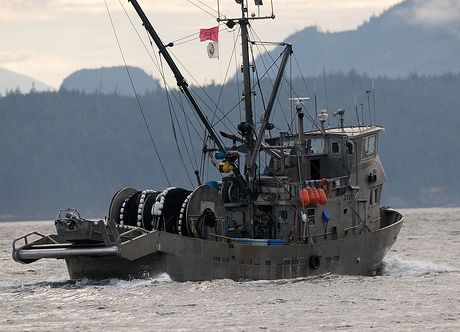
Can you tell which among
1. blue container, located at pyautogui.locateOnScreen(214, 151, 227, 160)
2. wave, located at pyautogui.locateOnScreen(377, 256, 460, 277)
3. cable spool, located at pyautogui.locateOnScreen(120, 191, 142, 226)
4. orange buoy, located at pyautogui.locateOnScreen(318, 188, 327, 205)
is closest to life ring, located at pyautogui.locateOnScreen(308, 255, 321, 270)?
orange buoy, located at pyautogui.locateOnScreen(318, 188, 327, 205)

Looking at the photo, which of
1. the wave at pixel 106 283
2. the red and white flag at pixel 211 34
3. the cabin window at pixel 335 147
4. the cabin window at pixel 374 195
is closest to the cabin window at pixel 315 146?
the cabin window at pixel 335 147

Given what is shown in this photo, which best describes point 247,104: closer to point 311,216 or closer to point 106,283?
point 311,216

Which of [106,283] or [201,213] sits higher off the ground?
[201,213]

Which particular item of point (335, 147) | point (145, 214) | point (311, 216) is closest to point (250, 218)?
point (311, 216)

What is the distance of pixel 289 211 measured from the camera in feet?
173

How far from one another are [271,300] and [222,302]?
1.73m

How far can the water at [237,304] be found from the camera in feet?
132

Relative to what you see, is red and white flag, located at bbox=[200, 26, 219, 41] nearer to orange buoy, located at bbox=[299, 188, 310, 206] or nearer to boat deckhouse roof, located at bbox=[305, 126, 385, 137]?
boat deckhouse roof, located at bbox=[305, 126, 385, 137]

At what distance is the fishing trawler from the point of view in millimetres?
48312

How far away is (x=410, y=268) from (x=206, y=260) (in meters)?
15.0

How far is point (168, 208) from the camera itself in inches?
1961

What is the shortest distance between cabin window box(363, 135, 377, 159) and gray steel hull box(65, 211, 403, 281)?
430cm

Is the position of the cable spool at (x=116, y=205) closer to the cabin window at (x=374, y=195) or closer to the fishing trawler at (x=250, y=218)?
the fishing trawler at (x=250, y=218)

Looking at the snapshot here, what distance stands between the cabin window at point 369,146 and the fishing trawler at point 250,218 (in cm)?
8
